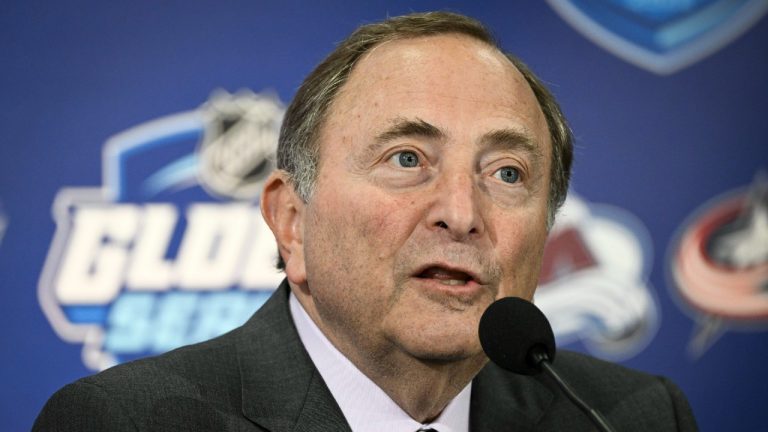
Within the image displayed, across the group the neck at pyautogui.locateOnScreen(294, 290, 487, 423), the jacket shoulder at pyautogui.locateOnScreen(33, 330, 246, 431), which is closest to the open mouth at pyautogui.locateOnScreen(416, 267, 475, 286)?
the neck at pyautogui.locateOnScreen(294, 290, 487, 423)

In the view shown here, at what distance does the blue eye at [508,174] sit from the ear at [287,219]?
38 cm

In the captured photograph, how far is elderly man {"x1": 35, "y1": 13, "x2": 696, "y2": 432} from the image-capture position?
1.71 meters

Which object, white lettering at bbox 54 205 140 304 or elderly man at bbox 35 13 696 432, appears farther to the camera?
white lettering at bbox 54 205 140 304

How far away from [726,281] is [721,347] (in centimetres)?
23

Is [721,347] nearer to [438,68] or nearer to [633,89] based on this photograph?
[633,89]

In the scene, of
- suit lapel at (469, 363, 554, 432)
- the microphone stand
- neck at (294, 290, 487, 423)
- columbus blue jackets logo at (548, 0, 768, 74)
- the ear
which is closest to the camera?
the microphone stand

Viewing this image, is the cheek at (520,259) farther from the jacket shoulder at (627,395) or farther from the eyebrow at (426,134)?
the jacket shoulder at (627,395)

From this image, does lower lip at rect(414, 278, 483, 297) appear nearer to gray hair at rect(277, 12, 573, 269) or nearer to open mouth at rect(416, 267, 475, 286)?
open mouth at rect(416, 267, 475, 286)

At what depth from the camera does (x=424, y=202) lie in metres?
1.72

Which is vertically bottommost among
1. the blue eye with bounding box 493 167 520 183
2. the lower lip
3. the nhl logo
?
the lower lip

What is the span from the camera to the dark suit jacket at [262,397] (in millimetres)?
1713

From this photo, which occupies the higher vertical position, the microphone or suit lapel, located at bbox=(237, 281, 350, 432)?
the microphone

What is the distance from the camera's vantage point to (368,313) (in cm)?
177

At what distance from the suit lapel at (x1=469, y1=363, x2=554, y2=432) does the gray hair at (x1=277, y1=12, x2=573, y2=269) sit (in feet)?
1.19
